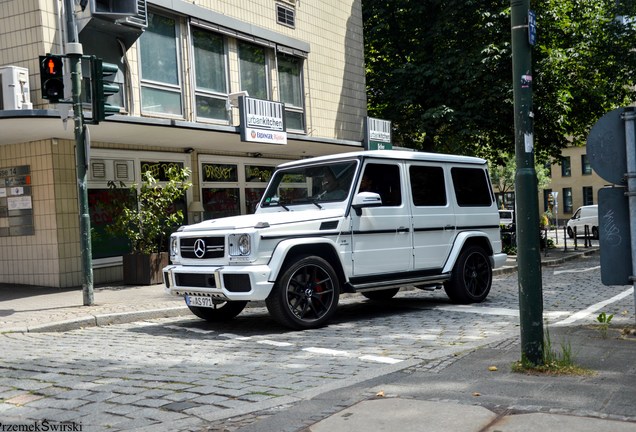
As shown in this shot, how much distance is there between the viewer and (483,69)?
68.9ft

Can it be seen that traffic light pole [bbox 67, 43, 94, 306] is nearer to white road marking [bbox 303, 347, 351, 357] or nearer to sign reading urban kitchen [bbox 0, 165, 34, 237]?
sign reading urban kitchen [bbox 0, 165, 34, 237]

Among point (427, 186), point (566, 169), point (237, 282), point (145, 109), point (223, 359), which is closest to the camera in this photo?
point (223, 359)

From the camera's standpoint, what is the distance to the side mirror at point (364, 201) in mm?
8523

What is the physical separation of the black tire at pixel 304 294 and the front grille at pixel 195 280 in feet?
2.26

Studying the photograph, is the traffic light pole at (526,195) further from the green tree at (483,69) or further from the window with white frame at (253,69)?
the green tree at (483,69)

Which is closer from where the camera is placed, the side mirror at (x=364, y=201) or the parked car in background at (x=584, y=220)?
the side mirror at (x=364, y=201)

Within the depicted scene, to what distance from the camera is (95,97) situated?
10289 millimetres

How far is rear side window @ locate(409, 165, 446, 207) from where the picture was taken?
9539 millimetres

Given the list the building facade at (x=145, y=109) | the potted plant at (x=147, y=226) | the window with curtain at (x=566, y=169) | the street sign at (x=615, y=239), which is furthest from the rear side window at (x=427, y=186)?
the window with curtain at (x=566, y=169)

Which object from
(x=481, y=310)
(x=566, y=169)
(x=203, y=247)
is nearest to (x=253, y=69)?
(x=481, y=310)

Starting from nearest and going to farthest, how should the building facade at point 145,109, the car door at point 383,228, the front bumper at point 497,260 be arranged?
1. the car door at point 383,228
2. the front bumper at point 497,260
3. the building facade at point 145,109

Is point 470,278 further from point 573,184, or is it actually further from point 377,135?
point 573,184

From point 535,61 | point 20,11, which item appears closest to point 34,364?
point 20,11

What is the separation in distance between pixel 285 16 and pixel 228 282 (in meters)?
12.8
